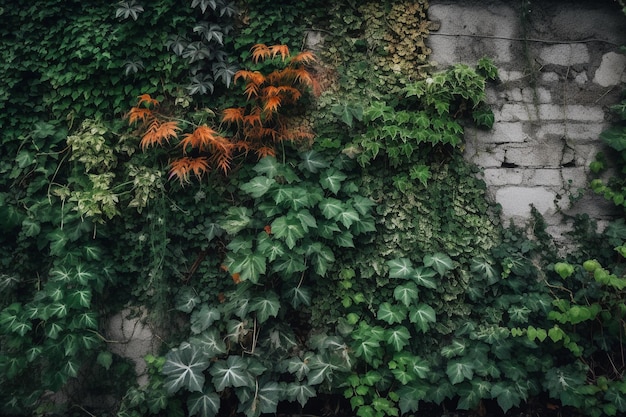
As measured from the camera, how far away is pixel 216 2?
3.78 m

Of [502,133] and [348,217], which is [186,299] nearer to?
[348,217]

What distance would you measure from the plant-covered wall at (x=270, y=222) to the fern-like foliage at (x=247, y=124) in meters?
0.02

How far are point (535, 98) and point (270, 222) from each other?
2.52m

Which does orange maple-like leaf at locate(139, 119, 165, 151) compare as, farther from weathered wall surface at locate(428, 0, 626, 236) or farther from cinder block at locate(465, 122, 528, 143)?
cinder block at locate(465, 122, 528, 143)

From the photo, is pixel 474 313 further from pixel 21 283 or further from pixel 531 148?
pixel 21 283

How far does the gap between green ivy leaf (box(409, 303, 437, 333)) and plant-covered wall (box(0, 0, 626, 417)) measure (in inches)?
1.1

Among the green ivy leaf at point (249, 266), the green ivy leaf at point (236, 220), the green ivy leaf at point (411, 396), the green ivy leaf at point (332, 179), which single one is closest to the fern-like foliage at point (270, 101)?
the green ivy leaf at point (332, 179)

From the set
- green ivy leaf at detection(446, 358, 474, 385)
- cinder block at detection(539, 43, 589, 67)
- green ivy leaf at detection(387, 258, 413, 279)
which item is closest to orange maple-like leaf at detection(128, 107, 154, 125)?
green ivy leaf at detection(387, 258, 413, 279)

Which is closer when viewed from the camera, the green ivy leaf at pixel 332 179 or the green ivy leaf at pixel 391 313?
the green ivy leaf at pixel 391 313

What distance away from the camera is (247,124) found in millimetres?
3824

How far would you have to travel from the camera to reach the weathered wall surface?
3.86m

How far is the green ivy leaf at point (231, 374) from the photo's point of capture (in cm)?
342

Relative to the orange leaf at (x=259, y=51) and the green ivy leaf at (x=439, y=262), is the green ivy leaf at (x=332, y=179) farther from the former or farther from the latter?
the orange leaf at (x=259, y=51)

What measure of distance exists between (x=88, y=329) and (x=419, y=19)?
12.5ft
